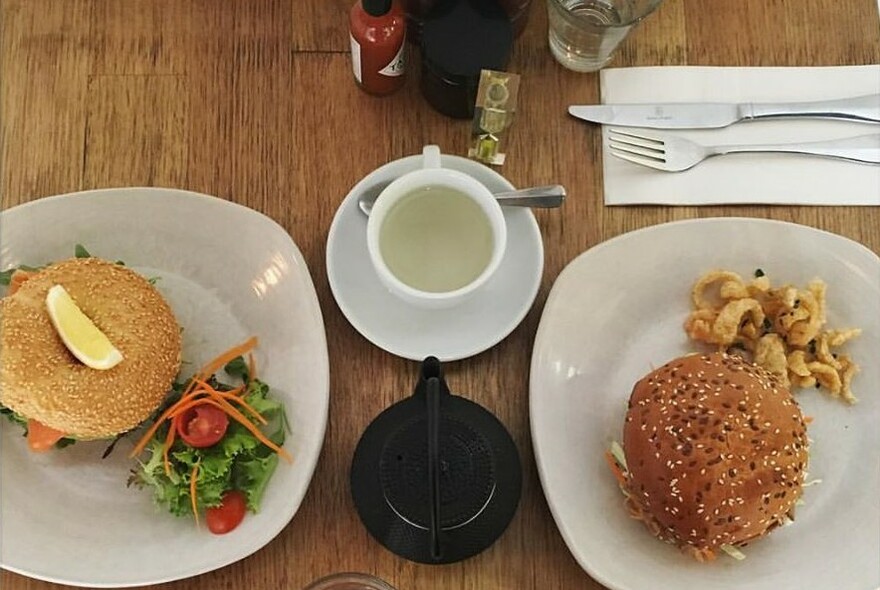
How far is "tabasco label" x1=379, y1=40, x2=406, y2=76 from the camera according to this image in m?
1.08

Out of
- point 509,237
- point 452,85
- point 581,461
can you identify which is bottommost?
point 581,461

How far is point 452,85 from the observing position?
1074 millimetres

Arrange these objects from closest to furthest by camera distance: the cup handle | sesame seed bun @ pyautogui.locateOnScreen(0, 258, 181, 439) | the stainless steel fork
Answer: sesame seed bun @ pyautogui.locateOnScreen(0, 258, 181, 439)
the cup handle
the stainless steel fork

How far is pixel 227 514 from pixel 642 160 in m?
0.63

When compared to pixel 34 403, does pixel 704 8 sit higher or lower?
higher

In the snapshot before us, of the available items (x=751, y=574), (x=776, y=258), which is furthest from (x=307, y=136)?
(x=751, y=574)

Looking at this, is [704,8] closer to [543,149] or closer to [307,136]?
[543,149]

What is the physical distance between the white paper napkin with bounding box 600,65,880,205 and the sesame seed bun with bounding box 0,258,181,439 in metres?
0.56

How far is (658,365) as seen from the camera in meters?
1.09

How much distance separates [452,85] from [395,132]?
104mm

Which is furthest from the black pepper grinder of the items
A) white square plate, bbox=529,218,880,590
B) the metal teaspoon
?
white square plate, bbox=529,218,880,590

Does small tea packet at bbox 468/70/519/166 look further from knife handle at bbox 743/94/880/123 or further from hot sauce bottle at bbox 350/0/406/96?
knife handle at bbox 743/94/880/123

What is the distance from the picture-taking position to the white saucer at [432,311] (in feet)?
3.42

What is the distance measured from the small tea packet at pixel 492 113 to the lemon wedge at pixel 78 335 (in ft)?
1.56
